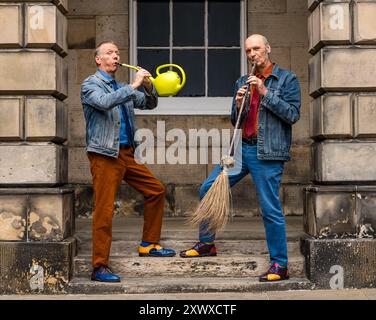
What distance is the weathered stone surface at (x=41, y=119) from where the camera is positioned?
6086 mm

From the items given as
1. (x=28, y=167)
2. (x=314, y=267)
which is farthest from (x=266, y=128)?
(x=28, y=167)

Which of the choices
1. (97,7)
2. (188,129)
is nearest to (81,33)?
(97,7)

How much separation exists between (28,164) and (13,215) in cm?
45

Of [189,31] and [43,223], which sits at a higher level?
[189,31]

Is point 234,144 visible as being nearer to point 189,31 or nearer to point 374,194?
point 374,194

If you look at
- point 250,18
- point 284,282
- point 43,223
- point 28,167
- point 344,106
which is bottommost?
point 284,282

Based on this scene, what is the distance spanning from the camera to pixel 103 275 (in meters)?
5.98

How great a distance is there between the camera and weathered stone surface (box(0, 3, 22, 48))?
609 cm

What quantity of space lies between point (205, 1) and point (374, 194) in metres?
3.93

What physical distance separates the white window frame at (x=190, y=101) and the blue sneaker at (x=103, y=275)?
3005 millimetres

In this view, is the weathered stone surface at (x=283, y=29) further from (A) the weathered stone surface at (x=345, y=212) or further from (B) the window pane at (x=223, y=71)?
(A) the weathered stone surface at (x=345, y=212)

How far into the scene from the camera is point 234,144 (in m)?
6.11

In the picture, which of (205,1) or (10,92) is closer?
(10,92)

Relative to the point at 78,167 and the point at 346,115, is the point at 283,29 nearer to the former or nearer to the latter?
the point at 346,115
